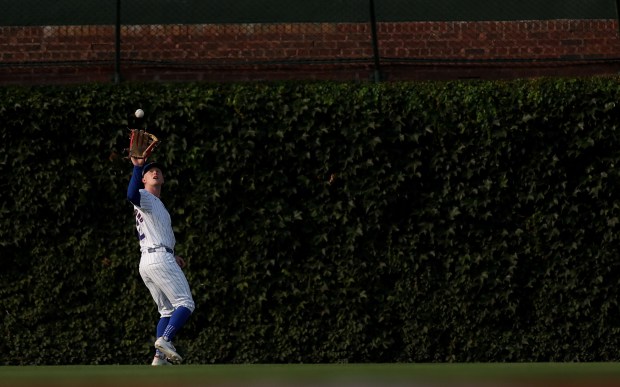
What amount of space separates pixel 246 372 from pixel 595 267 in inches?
303

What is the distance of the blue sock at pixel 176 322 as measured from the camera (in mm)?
8969

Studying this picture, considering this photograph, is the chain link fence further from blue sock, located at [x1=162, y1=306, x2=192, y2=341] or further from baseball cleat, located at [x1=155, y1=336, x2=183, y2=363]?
baseball cleat, located at [x1=155, y1=336, x2=183, y2=363]

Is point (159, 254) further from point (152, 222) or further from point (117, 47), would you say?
point (117, 47)

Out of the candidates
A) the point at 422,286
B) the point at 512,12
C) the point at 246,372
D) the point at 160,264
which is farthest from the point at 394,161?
the point at 246,372

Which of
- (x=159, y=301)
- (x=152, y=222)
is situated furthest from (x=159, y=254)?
(x=159, y=301)

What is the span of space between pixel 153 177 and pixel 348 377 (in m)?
6.57

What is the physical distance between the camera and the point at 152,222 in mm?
9094

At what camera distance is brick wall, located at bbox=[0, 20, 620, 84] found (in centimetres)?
1238

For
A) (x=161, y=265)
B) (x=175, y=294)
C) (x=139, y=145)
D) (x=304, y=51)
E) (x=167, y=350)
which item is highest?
(x=304, y=51)

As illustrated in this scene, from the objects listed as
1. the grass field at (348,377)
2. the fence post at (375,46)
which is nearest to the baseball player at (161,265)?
the fence post at (375,46)

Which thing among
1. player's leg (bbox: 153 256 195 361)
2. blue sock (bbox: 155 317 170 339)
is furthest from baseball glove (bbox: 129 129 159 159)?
blue sock (bbox: 155 317 170 339)

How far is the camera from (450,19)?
12922mm

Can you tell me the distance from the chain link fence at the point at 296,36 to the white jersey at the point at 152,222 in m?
3.45

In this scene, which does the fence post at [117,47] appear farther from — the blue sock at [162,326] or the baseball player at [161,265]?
the blue sock at [162,326]
